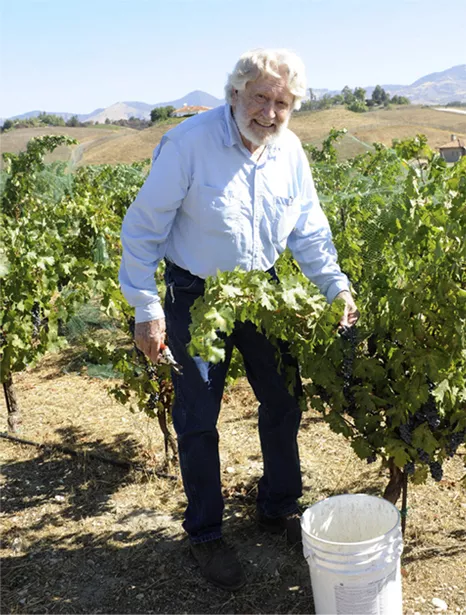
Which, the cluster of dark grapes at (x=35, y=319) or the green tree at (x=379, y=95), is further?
the green tree at (x=379, y=95)

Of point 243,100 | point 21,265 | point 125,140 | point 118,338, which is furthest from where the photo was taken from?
point 125,140

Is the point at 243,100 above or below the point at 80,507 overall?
above

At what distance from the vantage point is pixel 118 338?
5859 mm

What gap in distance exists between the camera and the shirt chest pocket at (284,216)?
241cm

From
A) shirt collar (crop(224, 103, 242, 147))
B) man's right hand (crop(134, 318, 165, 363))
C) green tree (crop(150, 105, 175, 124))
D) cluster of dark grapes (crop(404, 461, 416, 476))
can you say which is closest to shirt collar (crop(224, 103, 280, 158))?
shirt collar (crop(224, 103, 242, 147))

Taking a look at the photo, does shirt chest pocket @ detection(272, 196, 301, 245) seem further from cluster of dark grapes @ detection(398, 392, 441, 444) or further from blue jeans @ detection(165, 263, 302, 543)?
cluster of dark grapes @ detection(398, 392, 441, 444)

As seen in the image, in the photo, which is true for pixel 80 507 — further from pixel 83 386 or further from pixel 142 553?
pixel 83 386

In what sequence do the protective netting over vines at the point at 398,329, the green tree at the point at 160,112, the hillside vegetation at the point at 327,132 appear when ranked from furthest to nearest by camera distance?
the green tree at the point at 160,112 < the hillside vegetation at the point at 327,132 < the protective netting over vines at the point at 398,329

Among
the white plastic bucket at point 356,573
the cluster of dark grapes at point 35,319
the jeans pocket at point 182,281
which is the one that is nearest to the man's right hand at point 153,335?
the jeans pocket at point 182,281

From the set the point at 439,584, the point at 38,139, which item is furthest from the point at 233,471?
the point at 38,139

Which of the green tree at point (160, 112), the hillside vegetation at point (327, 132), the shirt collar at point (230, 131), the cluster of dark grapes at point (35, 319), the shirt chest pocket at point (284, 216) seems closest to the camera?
the shirt collar at point (230, 131)

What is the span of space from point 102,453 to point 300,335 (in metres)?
→ 1.68

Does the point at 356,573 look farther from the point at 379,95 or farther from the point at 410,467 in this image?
the point at 379,95

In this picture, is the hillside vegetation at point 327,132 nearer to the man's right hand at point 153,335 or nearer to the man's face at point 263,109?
the man's face at point 263,109
